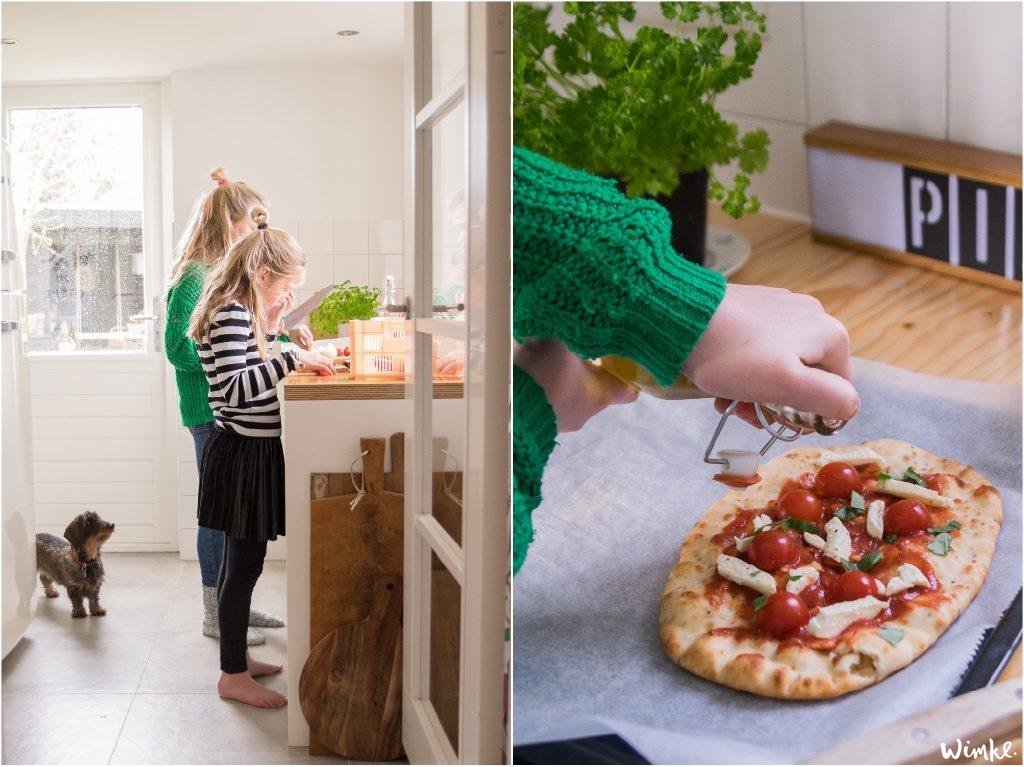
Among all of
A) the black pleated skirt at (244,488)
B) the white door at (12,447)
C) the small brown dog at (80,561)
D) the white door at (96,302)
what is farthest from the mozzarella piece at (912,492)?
the white door at (96,302)

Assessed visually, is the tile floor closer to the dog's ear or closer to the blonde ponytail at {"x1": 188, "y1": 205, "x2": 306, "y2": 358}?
the dog's ear

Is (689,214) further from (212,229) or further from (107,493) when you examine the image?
(107,493)

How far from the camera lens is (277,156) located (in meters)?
3.08

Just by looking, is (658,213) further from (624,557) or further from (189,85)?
(189,85)

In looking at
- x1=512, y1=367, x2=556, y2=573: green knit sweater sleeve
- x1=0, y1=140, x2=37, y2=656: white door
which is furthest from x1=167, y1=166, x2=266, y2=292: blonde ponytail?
x1=512, y1=367, x2=556, y2=573: green knit sweater sleeve

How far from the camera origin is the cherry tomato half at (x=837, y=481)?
91 centimetres

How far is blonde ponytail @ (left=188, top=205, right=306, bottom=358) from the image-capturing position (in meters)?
1.85

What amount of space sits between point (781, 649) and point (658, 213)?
43 centimetres

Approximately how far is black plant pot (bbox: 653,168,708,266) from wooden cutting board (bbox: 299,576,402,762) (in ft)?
3.21

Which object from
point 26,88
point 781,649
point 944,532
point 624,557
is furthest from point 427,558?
point 26,88

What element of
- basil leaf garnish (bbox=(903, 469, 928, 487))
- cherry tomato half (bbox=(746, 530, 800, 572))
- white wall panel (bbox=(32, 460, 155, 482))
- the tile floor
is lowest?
the tile floor

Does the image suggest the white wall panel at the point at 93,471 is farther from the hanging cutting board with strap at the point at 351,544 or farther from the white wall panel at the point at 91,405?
the hanging cutting board with strap at the point at 351,544

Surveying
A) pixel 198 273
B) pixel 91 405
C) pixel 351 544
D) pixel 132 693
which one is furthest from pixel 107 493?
pixel 351 544

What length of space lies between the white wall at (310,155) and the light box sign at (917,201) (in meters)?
2.33
